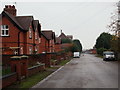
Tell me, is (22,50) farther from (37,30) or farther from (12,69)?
(12,69)

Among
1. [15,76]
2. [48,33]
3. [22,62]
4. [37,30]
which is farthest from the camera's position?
[48,33]

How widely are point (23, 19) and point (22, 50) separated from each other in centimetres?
489

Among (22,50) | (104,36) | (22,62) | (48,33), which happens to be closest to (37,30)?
(22,50)

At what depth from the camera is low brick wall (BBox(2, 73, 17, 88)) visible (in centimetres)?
1077

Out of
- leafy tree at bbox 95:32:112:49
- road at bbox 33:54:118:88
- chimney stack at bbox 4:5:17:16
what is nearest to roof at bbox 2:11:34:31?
chimney stack at bbox 4:5:17:16

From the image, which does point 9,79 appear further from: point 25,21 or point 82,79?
point 25,21

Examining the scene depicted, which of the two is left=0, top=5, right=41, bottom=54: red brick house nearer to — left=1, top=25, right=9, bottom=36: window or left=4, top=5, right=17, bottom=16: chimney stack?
left=1, top=25, right=9, bottom=36: window

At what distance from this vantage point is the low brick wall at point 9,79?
10769 millimetres

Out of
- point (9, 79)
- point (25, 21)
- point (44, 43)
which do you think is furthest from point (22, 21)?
point (9, 79)

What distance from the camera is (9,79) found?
37.8 feet

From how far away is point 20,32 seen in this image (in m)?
30.4

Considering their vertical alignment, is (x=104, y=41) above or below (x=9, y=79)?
above

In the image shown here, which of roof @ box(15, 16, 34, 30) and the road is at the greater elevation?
roof @ box(15, 16, 34, 30)

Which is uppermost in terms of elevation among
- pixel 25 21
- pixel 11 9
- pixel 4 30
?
pixel 11 9
